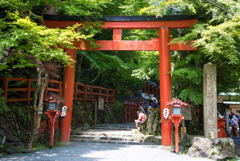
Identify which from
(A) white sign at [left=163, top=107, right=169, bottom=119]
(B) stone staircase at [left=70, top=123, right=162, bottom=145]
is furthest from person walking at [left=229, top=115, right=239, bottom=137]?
(A) white sign at [left=163, top=107, right=169, bottom=119]

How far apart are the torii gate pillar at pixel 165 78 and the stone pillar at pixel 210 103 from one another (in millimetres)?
1520

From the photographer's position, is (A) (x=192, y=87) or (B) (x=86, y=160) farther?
Result: (A) (x=192, y=87)

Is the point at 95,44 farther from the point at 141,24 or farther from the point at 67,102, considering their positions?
the point at 67,102

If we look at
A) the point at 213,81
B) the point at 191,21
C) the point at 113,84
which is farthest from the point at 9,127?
the point at 113,84

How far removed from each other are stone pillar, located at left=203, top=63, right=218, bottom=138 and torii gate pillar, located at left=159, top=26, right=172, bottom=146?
152cm

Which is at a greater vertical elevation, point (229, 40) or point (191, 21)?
point (191, 21)

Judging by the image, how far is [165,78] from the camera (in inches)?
371

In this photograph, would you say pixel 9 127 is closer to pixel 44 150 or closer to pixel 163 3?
pixel 44 150

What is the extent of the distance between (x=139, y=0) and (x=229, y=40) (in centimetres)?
548

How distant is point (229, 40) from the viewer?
24.9 ft

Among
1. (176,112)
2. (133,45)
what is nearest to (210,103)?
(176,112)

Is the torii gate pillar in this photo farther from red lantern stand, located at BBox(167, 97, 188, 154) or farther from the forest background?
red lantern stand, located at BBox(167, 97, 188, 154)

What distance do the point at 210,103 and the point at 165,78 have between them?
6.89 feet

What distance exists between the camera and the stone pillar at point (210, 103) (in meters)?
8.00
